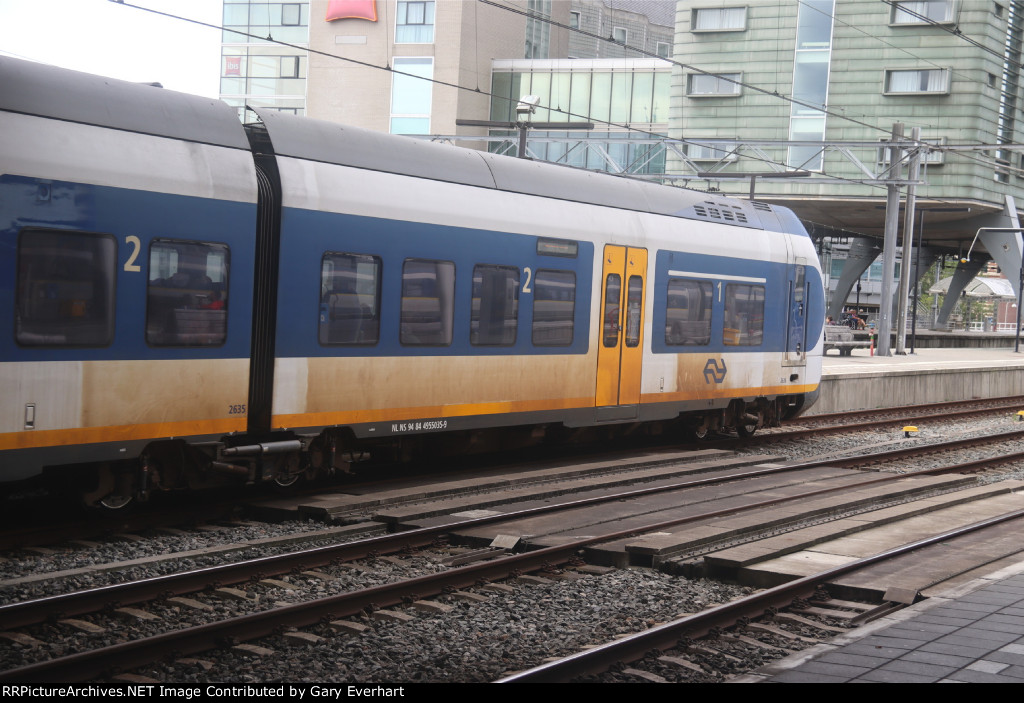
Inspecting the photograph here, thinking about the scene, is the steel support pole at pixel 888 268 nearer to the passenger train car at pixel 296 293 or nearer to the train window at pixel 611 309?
the passenger train car at pixel 296 293

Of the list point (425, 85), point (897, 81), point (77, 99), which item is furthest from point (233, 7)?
point (77, 99)

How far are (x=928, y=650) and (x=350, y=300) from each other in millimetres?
6098

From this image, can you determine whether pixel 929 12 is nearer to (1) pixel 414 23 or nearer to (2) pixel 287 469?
(1) pixel 414 23

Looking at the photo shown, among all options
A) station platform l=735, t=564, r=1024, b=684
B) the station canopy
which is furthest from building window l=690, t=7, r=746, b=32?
station platform l=735, t=564, r=1024, b=684

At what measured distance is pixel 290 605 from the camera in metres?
6.71

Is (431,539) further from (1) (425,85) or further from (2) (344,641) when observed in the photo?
(1) (425,85)

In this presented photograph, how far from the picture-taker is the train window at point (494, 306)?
1174 cm

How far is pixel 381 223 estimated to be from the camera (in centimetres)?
1066

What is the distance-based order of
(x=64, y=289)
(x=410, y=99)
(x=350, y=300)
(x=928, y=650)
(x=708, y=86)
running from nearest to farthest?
(x=928, y=650) → (x=64, y=289) → (x=350, y=300) → (x=708, y=86) → (x=410, y=99)

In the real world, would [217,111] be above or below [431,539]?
above

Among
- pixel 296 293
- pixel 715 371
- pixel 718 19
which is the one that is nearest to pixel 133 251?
pixel 296 293

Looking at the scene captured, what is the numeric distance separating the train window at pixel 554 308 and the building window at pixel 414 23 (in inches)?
2017

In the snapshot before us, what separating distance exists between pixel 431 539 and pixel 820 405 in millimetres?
15508

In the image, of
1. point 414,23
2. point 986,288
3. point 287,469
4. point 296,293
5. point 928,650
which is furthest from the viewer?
→ point 414,23
